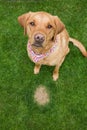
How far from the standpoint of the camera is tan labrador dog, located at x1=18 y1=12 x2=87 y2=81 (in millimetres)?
4852

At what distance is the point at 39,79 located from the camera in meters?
6.30

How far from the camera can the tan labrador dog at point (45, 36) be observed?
4.85m

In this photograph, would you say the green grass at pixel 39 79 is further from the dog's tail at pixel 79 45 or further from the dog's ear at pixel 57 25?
the dog's ear at pixel 57 25

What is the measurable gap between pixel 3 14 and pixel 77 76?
192cm

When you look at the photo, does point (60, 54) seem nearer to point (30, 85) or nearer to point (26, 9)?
point (30, 85)

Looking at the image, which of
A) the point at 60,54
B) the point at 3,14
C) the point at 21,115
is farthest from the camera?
the point at 3,14

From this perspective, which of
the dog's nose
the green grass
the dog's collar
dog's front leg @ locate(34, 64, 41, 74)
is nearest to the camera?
the dog's nose

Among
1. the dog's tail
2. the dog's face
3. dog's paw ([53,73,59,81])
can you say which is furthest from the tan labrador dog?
the dog's tail

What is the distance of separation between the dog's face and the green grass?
4.48 feet

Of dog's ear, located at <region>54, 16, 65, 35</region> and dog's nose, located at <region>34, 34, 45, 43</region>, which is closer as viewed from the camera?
dog's nose, located at <region>34, 34, 45, 43</region>

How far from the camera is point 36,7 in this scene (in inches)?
270

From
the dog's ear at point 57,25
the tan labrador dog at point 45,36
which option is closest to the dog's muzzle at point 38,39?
the tan labrador dog at point 45,36

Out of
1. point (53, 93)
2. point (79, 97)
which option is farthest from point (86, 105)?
point (53, 93)

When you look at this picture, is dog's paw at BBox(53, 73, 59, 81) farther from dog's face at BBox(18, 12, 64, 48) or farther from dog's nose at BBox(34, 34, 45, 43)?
dog's nose at BBox(34, 34, 45, 43)
